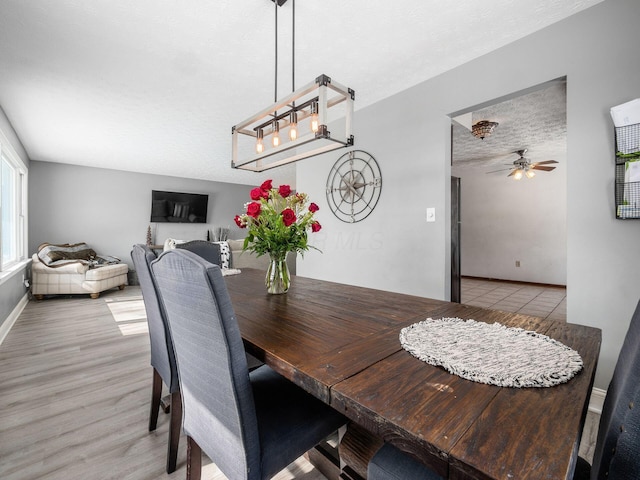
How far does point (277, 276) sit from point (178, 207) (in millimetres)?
6350

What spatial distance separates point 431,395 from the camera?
65 centimetres

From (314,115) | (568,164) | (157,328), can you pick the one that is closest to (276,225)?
(314,115)

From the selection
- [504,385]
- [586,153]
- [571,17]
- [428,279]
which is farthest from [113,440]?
[571,17]

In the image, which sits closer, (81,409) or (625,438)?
(625,438)

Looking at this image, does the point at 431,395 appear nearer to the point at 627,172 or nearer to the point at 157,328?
the point at 157,328

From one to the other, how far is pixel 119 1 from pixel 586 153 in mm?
2932

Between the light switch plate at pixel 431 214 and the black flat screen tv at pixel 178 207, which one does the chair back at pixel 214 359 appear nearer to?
the light switch plate at pixel 431 214

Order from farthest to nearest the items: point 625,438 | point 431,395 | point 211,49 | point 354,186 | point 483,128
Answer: point 483,128 < point 354,186 < point 211,49 < point 431,395 < point 625,438

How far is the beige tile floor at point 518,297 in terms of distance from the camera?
410 cm

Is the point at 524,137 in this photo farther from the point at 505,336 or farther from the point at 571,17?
the point at 505,336

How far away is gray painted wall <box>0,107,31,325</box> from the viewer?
10.3 feet

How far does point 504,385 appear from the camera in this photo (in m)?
0.67

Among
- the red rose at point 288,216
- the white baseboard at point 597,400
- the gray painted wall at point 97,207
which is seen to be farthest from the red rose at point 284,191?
A: the gray painted wall at point 97,207

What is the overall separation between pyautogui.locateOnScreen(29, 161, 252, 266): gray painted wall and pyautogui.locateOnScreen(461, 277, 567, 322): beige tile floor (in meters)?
6.47
